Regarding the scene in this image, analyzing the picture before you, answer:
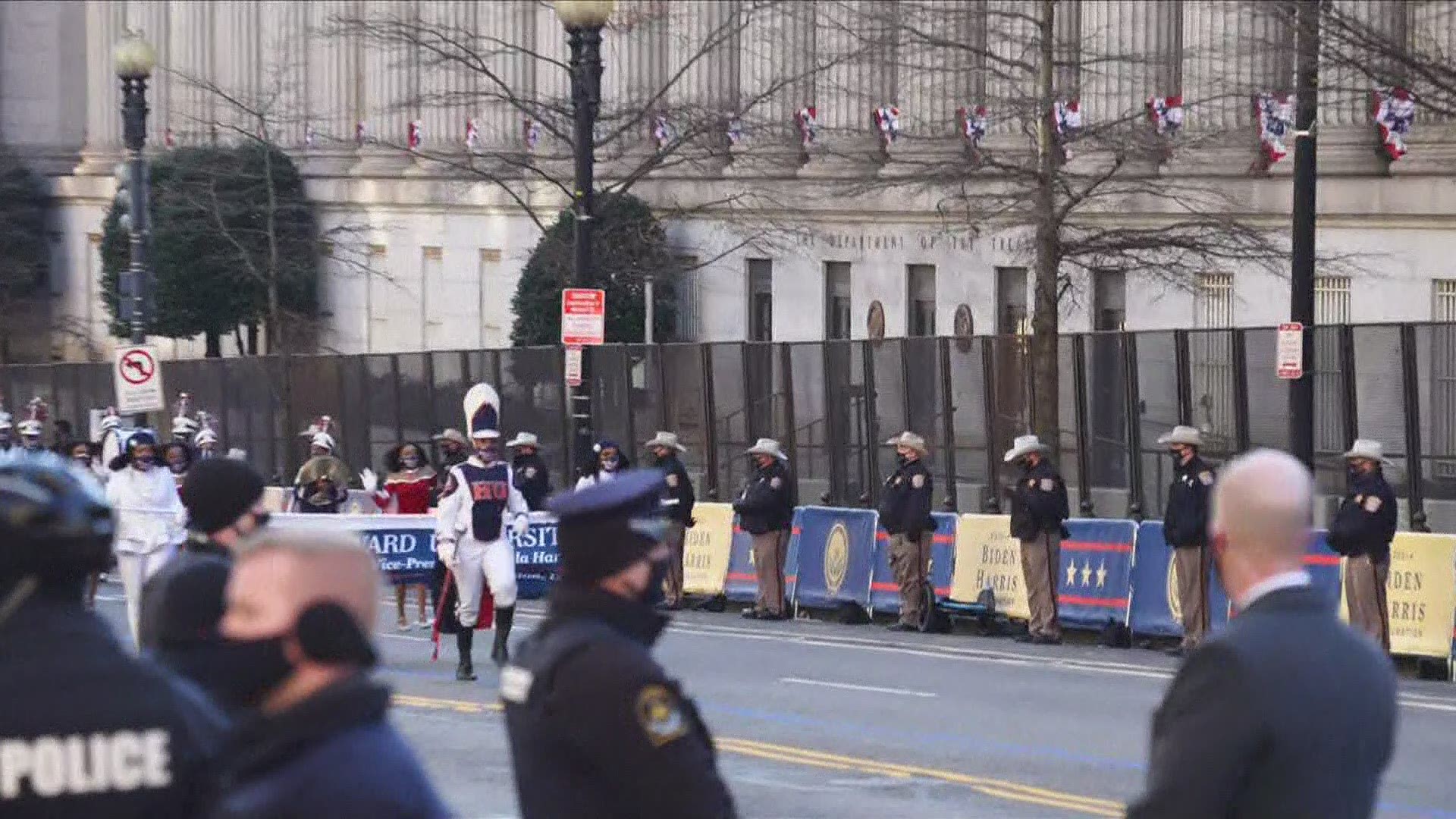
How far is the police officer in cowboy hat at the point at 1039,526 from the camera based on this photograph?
25.1m

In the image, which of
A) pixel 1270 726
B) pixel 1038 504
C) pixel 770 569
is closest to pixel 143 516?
pixel 1038 504

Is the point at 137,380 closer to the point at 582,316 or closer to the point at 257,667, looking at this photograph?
the point at 582,316

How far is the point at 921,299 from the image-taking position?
44.9 metres

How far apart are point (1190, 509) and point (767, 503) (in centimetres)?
578

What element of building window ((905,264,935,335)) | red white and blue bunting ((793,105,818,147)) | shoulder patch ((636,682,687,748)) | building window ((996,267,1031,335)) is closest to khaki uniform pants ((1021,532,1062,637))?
building window ((996,267,1031,335))

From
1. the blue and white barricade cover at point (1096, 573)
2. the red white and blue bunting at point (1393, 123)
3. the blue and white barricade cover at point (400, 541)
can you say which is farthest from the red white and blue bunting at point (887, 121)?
the blue and white barricade cover at point (400, 541)

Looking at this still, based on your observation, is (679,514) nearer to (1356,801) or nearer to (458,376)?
(458,376)

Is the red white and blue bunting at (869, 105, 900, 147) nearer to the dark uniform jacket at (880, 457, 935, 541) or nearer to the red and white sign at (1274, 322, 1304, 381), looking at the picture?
the dark uniform jacket at (880, 457, 935, 541)

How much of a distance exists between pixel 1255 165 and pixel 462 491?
774 inches

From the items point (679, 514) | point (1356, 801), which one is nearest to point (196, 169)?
point (679, 514)

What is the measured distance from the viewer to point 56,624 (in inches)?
187

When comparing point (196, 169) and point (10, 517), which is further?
point (196, 169)

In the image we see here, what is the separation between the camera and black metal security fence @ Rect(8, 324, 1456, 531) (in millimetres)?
26266

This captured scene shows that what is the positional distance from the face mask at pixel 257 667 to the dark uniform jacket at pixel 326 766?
8 cm
